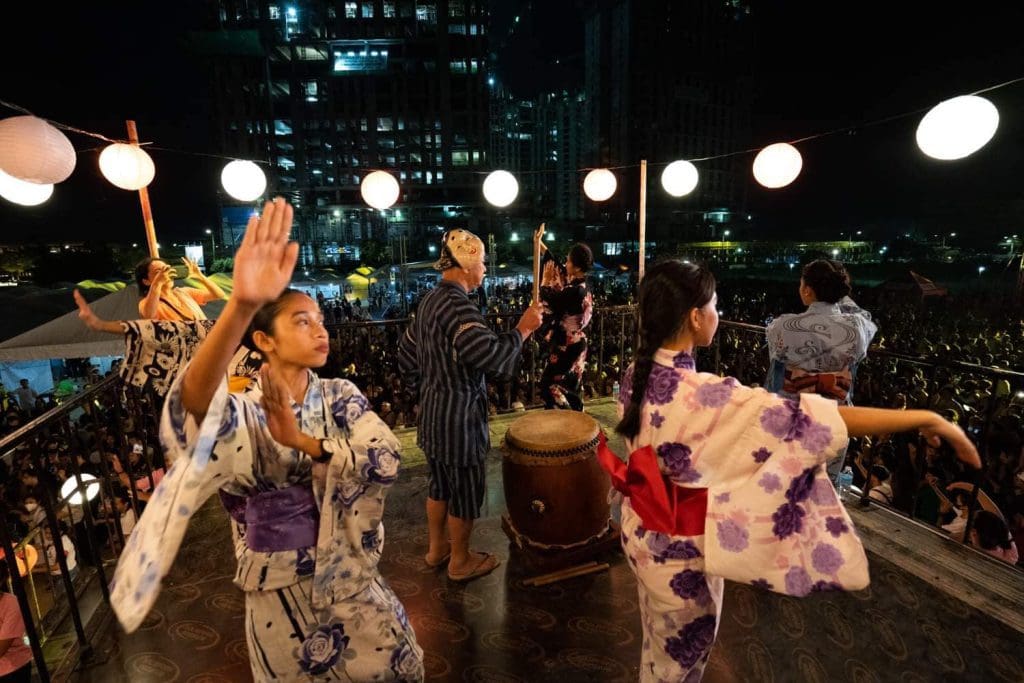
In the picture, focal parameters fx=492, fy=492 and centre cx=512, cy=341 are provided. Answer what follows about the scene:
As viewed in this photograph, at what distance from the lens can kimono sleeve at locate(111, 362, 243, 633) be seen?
1.51 meters

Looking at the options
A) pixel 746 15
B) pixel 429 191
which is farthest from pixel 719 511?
pixel 746 15

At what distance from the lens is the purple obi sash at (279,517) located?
6.30 feet

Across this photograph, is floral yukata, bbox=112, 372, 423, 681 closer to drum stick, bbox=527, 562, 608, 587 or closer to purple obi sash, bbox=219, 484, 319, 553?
purple obi sash, bbox=219, 484, 319, 553

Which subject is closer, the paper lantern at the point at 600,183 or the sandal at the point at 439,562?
the sandal at the point at 439,562

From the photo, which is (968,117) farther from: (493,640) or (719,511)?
(493,640)

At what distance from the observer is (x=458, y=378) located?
338cm

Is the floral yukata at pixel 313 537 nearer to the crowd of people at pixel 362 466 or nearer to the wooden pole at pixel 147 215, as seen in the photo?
the crowd of people at pixel 362 466

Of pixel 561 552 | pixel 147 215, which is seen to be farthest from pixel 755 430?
pixel 147 215

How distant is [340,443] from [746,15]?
10535cm

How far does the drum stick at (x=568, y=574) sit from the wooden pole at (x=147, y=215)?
3.93m

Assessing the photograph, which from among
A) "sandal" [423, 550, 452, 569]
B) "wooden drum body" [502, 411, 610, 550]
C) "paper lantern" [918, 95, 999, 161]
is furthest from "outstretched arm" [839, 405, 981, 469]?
"paper lantern" [918, 95, 999, 161]

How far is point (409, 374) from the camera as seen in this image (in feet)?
12.7

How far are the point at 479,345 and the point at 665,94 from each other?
88.2 metres

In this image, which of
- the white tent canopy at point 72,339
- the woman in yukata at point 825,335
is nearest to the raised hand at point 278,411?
the woman in yukata at point 825,335
